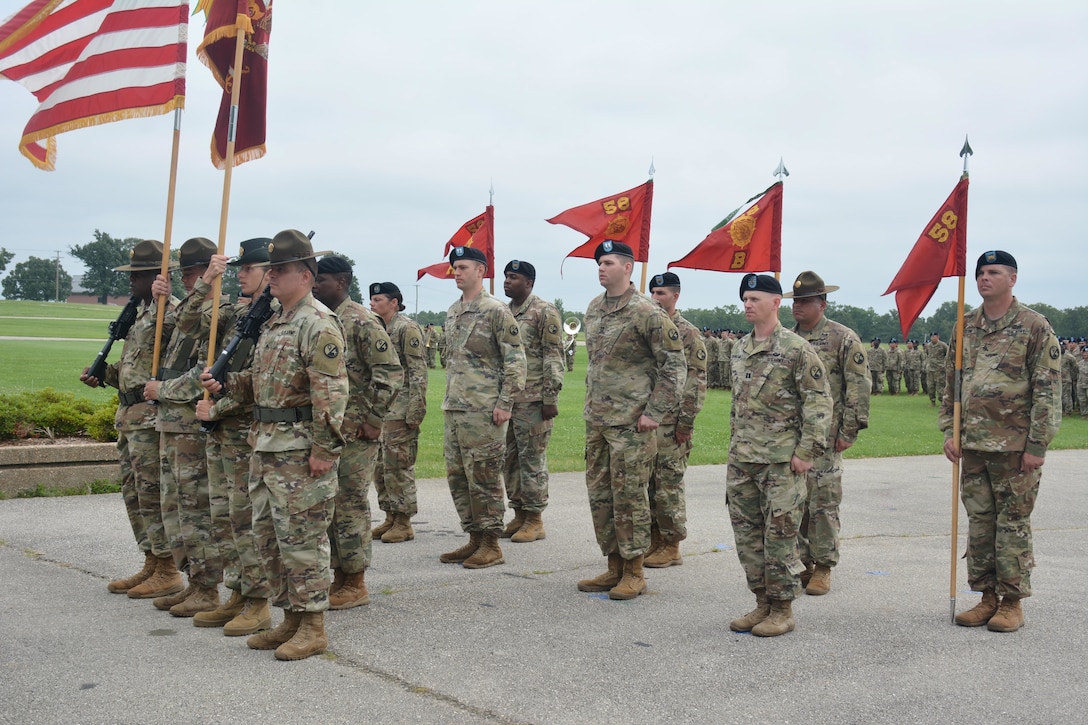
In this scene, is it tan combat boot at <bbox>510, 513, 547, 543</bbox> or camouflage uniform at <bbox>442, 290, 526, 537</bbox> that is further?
tan combat boot at <bbox>510, 513, 547, 543</bbox>

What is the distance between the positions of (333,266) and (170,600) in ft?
7.90

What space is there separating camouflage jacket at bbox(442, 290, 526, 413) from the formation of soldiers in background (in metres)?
0.02

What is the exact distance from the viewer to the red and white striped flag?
21.6 ft

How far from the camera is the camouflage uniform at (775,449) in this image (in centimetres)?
570

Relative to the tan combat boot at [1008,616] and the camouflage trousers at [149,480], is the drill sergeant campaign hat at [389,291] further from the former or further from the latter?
the tan combat boot at [1008,616]

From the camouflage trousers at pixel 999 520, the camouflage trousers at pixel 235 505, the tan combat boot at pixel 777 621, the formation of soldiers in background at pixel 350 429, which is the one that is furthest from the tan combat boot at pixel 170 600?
the camouflage trousers at pixel 999 520

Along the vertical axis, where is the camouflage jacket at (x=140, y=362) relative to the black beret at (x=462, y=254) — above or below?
below

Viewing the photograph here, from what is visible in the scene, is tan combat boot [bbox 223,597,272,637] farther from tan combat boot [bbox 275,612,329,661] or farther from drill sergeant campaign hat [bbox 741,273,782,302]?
drill sergeant campaign hat [bbox 741,273,782,302]

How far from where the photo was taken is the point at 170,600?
19.6 feet

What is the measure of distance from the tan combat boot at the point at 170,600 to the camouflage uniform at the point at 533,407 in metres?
3.31

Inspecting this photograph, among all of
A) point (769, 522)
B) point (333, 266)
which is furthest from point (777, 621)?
point (333, 266)

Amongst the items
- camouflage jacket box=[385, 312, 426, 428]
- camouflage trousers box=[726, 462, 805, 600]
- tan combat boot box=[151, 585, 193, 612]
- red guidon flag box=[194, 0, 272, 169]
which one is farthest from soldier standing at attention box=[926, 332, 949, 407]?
tan combat boot box=[151, 585, 193, 612]

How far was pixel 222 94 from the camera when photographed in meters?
6.57

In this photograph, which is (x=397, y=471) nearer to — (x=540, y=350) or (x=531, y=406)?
(x=531, y=406)
